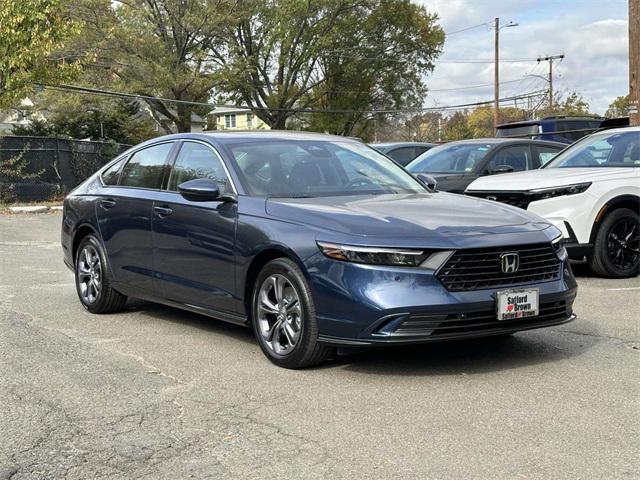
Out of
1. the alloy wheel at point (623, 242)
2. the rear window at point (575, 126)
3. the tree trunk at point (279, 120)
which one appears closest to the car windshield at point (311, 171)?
the alloy wheel at point (623, 242)

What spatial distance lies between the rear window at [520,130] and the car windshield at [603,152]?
7.57 metres

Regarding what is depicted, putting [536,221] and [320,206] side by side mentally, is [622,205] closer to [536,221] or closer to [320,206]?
[536,221]

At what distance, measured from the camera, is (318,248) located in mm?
4973

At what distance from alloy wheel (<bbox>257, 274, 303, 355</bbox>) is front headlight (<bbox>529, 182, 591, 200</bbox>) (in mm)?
4472

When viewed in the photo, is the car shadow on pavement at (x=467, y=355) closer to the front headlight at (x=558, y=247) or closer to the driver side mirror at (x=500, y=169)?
the front headlight at (x=558, y=247)

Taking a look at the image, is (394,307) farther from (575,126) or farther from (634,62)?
(575,126)

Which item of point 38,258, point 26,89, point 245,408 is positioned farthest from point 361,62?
point 245,408

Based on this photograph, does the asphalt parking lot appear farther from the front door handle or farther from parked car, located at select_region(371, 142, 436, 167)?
parked car, located at select_region(371, 142, 436, 167)

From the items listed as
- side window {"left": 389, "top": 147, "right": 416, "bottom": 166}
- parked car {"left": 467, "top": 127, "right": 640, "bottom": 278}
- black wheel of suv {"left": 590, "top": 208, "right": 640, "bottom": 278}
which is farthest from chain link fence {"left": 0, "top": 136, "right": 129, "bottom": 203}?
black wheel of suv {"left": 590, "top": 208, "right": 640, "bottom": 278}

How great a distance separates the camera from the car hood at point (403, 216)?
4914 millimetres

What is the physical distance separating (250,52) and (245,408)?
42625 millimetres

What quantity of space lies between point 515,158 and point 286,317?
734 centimetres

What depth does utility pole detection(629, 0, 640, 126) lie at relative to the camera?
15297mm

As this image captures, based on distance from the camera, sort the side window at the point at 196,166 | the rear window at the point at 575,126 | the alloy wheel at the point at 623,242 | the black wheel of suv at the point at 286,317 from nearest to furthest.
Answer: the black wheel of suv at the point at 286,317, the side window at the point at 196,166, the alloy wheel at the point at 623,242, the rear window at the point at 575,126
